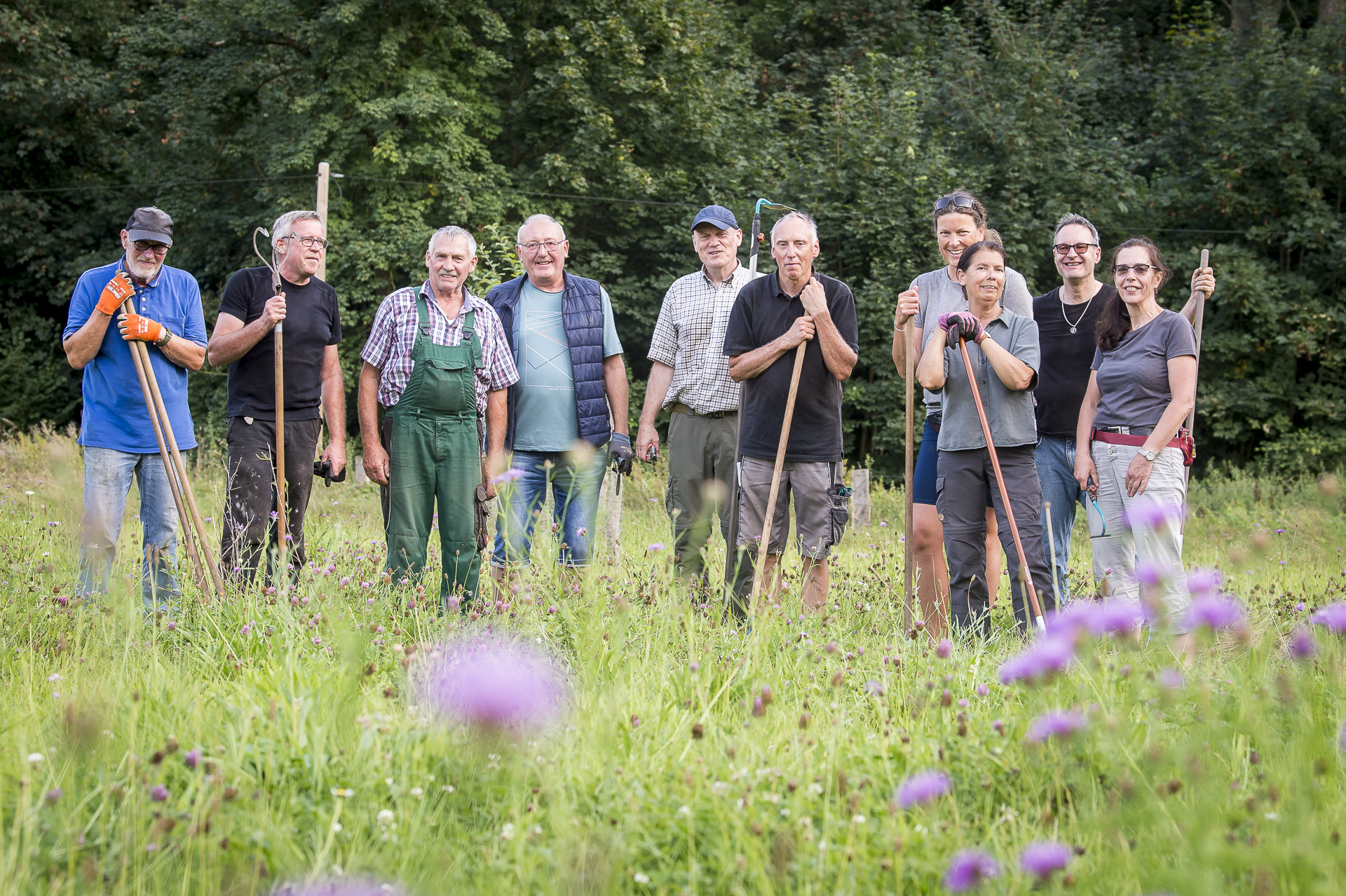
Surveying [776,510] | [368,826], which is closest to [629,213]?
[776,510]

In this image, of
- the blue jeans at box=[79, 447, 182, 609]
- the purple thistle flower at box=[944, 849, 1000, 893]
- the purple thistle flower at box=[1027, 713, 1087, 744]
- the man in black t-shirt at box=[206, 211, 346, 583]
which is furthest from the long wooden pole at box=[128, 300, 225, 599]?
the purple thistle flower at box=[944, 849, 1000, 893]

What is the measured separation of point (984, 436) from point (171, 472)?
11.2 ft

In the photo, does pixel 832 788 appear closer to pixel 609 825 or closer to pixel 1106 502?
pixel 609 825

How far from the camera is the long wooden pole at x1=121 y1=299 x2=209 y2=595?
14.0 feet

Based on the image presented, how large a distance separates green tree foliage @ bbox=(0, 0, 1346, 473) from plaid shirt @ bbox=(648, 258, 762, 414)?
9.39 metres

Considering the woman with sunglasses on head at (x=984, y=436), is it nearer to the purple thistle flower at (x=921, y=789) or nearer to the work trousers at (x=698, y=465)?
the work trousers at (x=698, y=465)

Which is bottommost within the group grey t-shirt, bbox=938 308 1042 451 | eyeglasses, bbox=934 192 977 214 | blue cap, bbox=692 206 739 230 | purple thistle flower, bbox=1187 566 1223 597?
purple thistle flower, bbox=1187 566 1223 597

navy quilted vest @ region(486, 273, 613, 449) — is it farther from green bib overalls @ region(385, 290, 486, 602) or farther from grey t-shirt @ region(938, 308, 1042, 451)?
grey t-shirt @ region(938, 308, 1042, 451)

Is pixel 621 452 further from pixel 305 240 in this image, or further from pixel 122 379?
pixel 122 379

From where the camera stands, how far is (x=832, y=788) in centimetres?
245

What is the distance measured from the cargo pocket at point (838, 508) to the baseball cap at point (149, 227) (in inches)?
122

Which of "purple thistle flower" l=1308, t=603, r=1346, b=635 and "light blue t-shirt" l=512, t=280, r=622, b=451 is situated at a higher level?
"light blue t-shirt" l=512, t=280, r=622, b=451

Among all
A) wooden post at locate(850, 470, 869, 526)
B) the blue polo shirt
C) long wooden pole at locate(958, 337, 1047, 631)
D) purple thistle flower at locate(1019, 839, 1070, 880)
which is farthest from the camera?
wooden post at locate(850, 470, 869, 526)

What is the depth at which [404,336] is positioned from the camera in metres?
4.64
